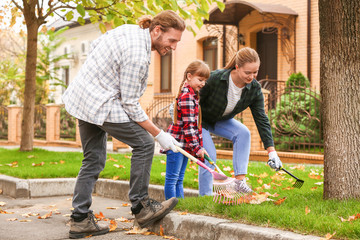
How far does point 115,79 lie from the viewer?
169 inches

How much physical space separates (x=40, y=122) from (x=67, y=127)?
1.99m

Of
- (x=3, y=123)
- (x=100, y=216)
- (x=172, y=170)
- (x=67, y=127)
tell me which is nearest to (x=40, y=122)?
(x=67, y=127)

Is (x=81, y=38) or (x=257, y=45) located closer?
(x=257, y=45)

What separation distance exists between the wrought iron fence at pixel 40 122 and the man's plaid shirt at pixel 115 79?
16.2 m

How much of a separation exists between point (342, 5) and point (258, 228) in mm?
2237

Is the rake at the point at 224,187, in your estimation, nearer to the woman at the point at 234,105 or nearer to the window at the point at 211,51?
the woman at the point at 234,105

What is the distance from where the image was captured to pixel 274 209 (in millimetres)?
4348

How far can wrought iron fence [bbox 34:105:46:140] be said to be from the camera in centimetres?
2016

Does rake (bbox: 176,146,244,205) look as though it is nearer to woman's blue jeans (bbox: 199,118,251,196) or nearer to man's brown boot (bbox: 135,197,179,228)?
man's brown boot (bbox: 135,197,179,228)

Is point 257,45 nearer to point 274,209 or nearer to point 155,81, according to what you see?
point 155,81

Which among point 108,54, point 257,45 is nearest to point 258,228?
point 108,54

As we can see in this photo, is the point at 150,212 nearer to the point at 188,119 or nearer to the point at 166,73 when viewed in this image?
the point at 188,119

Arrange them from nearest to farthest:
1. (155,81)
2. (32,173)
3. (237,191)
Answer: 1. (237,191)
2. (32,173)
3. (155,81)

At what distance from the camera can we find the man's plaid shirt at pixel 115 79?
13.7 feet
